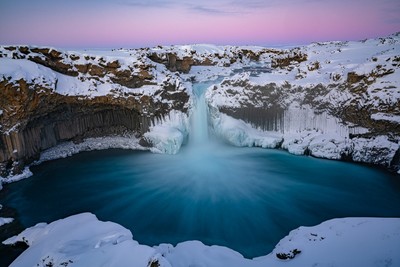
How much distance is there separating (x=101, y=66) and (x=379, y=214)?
19.3 metres

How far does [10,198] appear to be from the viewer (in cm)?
1448

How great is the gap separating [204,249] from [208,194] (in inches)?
207

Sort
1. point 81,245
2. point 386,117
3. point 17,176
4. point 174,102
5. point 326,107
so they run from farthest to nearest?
1. point 174,102
2. point 326,107
3. point 17,176
4. point 386,117
5. point 81,245

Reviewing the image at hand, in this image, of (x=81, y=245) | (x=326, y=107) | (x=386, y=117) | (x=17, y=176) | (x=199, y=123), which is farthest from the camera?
(x=199, y=123)

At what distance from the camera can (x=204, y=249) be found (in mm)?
9320

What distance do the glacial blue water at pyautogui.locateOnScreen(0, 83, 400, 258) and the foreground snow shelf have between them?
1.93 meters

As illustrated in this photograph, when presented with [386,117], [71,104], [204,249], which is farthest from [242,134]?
[71,104]

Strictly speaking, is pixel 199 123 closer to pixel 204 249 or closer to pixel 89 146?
pixel 89 146

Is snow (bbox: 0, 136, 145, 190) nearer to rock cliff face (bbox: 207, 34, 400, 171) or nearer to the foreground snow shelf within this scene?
rock cliff face (bbox: 207, 34, 400, 171)

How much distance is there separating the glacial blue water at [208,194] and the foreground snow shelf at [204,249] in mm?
1929

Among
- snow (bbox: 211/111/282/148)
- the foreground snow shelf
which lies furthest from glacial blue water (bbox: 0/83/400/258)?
the foreground snow shelf

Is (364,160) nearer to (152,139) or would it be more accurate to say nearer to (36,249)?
(152,139)

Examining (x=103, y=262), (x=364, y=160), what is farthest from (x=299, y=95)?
(x=103, y=262)

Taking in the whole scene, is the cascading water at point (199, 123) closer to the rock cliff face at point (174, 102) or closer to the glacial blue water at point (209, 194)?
the rock cliff face at point (174, 102)
